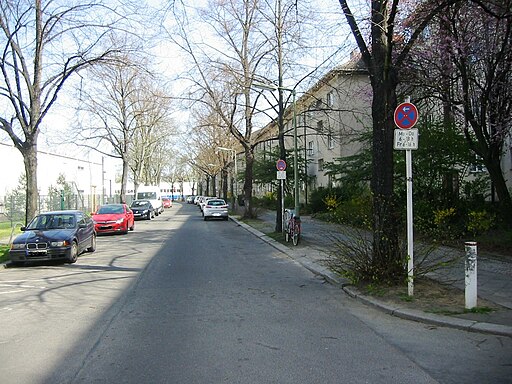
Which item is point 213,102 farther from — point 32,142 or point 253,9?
point 32,142

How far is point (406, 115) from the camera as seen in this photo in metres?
7.86

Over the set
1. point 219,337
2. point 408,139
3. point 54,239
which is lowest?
point 219,337

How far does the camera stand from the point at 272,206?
148 ft

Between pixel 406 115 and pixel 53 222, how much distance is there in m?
10.8

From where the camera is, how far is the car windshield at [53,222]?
14353mm

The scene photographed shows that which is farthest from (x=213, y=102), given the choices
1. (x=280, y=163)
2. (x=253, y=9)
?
(x=280, y=163)

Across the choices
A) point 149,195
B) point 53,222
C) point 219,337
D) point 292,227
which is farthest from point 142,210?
point 219,337

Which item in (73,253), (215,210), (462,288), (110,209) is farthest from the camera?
(215,210)

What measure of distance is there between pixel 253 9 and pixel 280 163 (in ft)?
23.8

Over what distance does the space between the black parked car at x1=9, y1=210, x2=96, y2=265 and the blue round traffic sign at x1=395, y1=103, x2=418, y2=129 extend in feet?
30.2

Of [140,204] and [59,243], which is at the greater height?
[140,204]

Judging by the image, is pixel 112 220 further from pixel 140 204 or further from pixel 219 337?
pixel 219 337

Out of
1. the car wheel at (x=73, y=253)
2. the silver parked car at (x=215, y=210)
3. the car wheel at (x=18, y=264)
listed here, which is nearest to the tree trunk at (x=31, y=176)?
the car wheel at (x=18, y=264)

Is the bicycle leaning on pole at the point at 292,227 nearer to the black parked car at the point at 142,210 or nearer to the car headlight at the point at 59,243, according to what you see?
the car headlight at the point at 59,243
